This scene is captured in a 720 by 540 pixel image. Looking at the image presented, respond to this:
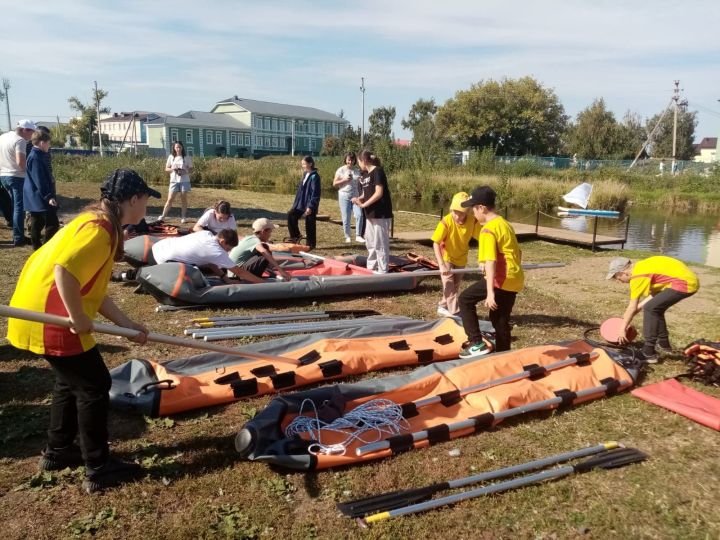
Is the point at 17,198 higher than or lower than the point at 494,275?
higher

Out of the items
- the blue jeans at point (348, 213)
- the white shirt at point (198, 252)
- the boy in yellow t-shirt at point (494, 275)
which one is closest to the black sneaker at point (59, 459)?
the boy in yellow t-shirt at point (494, 275)

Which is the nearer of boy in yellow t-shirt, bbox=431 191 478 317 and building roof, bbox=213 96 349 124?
boy in yellow t-shirt, bbox=431 191 478 317

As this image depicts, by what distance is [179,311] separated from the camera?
6.64 meters

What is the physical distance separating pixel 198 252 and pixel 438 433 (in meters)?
4.13

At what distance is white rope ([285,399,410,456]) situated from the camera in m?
3.67

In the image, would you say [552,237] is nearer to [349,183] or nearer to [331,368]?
[349,183]

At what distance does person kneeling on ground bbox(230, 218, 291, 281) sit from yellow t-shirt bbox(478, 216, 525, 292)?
325cm

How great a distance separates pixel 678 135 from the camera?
62625mm

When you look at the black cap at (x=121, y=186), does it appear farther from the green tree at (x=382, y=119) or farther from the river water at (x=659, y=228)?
the green tree at (x=382, y=119)

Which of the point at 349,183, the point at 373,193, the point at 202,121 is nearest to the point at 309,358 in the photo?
the point at 373,193

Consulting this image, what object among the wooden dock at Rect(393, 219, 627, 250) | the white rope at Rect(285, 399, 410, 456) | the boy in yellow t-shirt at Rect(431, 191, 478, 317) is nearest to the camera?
the white rope at Rect(285, 399, 410, 456)

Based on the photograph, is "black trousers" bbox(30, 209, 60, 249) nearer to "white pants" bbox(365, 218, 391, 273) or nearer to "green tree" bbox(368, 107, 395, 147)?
"white pants" bbox(365, 218, 391, 273)

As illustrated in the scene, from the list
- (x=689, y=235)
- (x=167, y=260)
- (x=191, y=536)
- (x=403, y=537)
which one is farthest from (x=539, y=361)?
(x=689, y=235)

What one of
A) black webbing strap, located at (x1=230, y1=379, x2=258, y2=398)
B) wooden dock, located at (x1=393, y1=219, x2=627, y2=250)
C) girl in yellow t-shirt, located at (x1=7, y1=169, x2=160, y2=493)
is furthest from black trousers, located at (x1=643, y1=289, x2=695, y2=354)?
wooden dock, located at (x1=393, y1=219, x2=627, y2=250)
